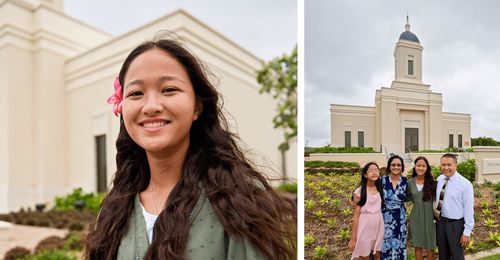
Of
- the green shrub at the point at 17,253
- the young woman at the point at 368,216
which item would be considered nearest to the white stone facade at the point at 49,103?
the green shrub at the point at 17,253

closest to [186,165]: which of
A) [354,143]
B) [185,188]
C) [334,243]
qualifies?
[185,188]

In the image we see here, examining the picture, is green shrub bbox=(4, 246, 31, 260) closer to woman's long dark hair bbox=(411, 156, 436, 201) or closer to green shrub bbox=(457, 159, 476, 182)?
woman's long dark hair bbox=(411, 156, 436, 201)

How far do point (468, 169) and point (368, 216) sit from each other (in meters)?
0.60

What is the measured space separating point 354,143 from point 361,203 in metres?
0.34

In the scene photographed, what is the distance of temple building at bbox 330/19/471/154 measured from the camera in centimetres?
247

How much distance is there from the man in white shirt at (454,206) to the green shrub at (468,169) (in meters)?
0.09

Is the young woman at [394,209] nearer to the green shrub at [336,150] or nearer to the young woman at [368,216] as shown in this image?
the young woman at [368,216]

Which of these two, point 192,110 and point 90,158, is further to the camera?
point 90,158

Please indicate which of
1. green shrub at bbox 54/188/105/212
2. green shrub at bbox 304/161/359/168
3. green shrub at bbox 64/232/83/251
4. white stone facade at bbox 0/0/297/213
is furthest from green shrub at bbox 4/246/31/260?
green shrub at bbox 304/161/359/168

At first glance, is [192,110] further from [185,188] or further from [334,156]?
[334,156]

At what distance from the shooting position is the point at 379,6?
2.53 m

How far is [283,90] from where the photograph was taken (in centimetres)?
418

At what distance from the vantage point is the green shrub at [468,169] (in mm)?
2381

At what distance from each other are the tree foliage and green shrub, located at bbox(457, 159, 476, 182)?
183 centimetres
